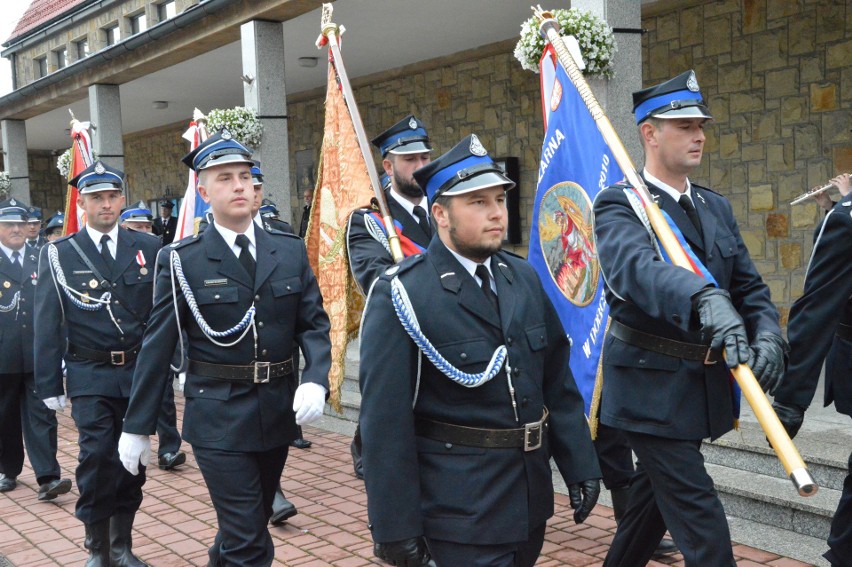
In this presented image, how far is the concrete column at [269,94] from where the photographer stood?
34.7 feet

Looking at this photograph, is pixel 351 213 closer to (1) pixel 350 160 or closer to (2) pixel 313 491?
(1) pixel 350 160

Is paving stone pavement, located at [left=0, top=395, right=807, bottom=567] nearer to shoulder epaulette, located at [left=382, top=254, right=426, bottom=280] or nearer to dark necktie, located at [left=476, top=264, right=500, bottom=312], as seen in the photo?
dark necktie, located at [left=476, top=264, right=500, bottom=312]

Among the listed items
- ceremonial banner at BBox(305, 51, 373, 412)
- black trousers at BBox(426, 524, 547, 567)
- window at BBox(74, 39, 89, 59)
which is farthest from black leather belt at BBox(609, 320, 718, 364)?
window at BBox(74, 39, 89, 59)

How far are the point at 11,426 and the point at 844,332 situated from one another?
606 cm

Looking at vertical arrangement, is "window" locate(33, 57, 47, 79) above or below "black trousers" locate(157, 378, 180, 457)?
above

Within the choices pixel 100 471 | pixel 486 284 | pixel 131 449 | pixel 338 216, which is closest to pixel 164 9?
pixel 338 216

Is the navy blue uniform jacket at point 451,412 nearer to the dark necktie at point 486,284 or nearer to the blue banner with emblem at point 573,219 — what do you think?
the dark necktie at point 486,284

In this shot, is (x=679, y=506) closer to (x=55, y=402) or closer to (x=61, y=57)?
(x=55, y=402)

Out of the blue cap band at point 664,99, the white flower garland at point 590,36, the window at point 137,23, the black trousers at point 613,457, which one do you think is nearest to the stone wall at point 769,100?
the white flower garland at point 590,36

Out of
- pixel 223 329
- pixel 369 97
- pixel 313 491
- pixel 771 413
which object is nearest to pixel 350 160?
pixel 223 329

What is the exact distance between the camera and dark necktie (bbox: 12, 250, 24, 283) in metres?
7.48

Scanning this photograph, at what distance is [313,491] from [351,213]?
217cm

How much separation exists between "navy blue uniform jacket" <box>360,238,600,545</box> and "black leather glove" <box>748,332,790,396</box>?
597 mm

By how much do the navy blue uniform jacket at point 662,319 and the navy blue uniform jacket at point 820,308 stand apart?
0.23m
